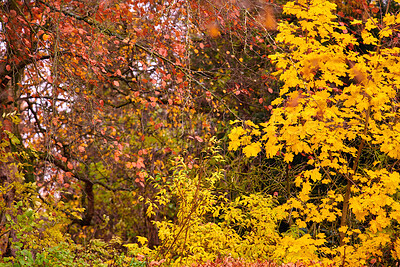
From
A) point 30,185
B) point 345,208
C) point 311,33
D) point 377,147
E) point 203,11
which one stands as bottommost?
point 345,208

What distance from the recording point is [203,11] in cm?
509

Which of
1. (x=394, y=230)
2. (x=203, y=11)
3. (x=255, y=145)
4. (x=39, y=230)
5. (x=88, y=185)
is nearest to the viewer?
(x=255, y=145)

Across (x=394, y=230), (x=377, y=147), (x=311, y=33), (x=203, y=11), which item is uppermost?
(x=203, y=11)

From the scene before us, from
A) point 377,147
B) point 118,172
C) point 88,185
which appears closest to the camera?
point 377,147

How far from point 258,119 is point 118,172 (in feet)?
12.0

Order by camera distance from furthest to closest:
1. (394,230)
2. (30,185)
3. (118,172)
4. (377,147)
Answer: (118,172), (377,147), (394,230), (30,185)

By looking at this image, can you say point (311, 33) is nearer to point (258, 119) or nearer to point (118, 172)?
point (258, 119)

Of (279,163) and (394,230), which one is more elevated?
(279,163)

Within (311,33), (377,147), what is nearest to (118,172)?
(377,147)

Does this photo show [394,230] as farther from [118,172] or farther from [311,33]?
[118,172]

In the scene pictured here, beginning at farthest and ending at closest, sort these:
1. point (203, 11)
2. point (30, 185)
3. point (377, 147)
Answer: point (377, 147) < point (203, 11) < point (30, 185)

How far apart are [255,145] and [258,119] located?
3655 millimetres

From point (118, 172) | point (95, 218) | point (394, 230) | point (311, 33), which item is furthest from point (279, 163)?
point (95, 218)

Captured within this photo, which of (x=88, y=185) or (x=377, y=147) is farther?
(x=88, y=185)
